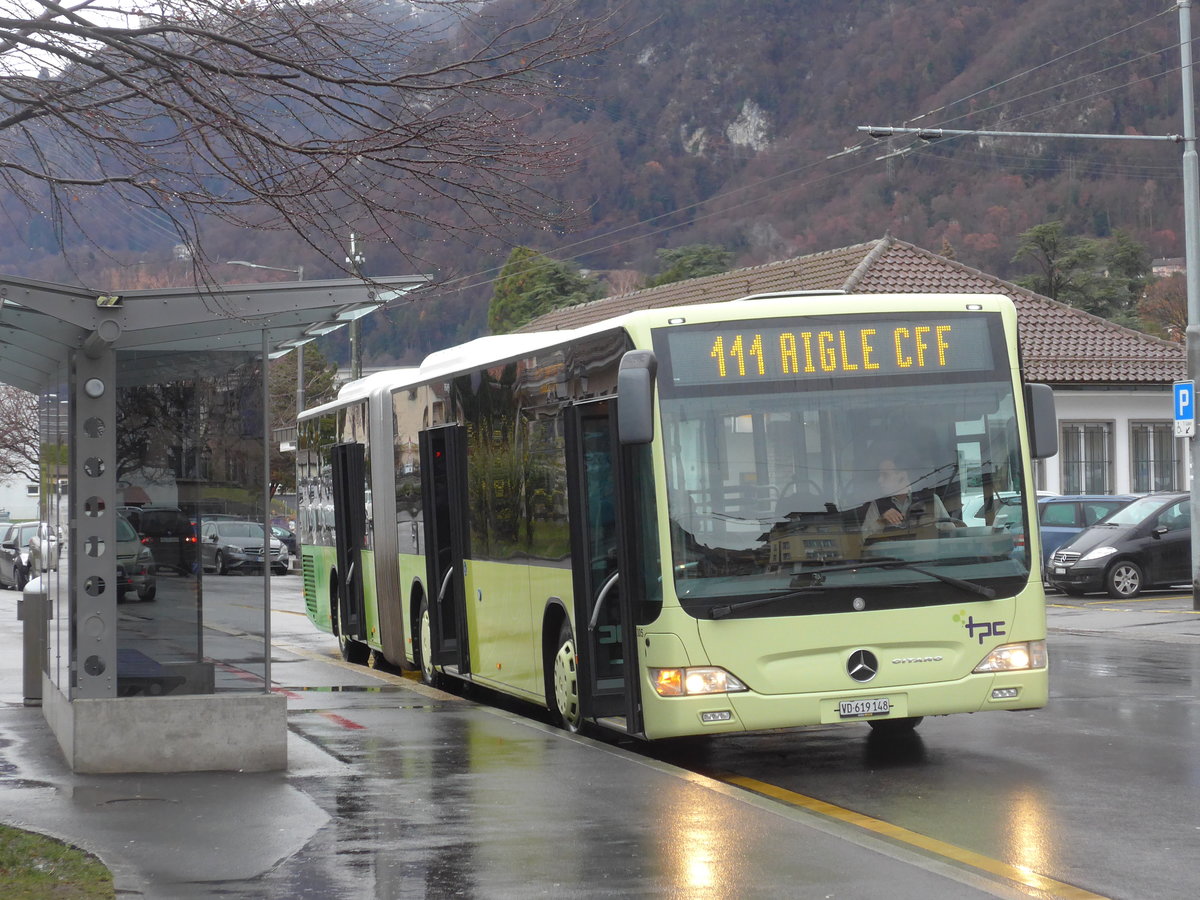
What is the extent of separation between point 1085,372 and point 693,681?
30740mm

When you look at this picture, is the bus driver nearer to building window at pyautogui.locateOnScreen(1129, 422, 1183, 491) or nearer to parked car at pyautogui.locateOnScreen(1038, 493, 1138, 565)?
parked car at pyautogui.locateOnScreen(1038, 493, 1138, 565)

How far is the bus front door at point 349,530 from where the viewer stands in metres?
19.1

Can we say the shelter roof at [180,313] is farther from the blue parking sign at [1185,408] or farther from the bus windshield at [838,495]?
the blue parking sign at [1185,408]

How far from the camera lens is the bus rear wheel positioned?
11836 millimetres

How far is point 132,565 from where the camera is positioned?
10703 mm

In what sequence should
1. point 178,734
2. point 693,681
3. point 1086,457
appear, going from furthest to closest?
point 1086,457 < point 693,681 < point 178,734

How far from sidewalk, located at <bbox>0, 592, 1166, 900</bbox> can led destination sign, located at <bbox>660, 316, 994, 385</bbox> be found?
8.13 feet

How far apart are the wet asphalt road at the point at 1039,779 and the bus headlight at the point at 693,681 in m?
0.69

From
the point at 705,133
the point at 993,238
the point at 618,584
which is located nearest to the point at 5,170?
the point at 618,584

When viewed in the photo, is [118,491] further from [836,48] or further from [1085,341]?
[836,48]

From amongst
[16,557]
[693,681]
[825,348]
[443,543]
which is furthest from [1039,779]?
[16,557]

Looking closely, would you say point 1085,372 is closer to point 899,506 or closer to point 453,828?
point 899,506

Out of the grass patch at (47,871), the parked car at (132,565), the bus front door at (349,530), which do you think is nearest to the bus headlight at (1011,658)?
the parked car at (132,565)

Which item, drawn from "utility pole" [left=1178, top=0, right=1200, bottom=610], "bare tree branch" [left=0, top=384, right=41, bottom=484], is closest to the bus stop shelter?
"utility pole" [left=1178, top=0, right=1200, bottom=610]
